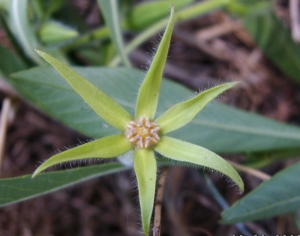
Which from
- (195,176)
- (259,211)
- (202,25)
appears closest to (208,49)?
(202,25)

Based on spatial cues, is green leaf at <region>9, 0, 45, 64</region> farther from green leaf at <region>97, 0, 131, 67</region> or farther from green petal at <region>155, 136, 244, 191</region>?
green petal at <region>155, 136, 244, 191</region>

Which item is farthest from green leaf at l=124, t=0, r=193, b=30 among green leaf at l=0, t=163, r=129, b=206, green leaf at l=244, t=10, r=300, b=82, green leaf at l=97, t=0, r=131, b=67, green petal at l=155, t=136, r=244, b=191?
green petal at l=155, t=136, r=244, b=191

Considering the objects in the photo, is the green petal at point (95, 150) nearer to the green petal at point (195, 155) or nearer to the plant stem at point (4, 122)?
the green petal at point (195, 155)

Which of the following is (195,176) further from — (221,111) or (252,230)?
(221,111)

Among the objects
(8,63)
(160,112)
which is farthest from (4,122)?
(160,112)

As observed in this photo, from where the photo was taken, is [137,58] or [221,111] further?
[137,58]

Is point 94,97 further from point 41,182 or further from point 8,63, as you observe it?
point 8,63

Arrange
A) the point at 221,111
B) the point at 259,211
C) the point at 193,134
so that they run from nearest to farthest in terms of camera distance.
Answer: the point at 259,211, the point at 193,134, the point at 221,111
